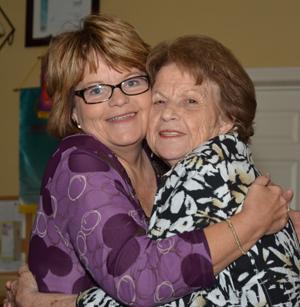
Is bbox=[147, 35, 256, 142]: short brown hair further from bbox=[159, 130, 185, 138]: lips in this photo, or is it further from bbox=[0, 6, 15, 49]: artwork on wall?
bbox=[0, 6, 15, 49]: artwork on wall

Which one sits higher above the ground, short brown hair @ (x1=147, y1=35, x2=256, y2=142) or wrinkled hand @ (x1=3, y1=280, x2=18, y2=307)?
short brown hair @ (x1=147, y1=35, x2=256, y2=142)

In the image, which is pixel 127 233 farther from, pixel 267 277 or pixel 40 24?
pixel 40 24

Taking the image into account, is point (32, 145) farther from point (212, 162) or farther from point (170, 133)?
point (212, 162)

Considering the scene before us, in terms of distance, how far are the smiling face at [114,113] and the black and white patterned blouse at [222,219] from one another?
1.28 ft

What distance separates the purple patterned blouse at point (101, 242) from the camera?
1.33m

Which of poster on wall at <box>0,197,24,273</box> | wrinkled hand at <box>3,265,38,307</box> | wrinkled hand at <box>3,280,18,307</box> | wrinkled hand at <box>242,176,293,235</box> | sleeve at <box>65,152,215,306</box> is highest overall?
wrinkled hand at <box>242,176,293,235</box>

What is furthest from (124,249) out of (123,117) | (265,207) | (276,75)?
(276,75)

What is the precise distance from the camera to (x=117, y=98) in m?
1.76

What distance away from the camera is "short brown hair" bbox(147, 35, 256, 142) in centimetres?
162

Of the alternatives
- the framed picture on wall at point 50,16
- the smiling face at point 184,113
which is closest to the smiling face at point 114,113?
the smiling face at point 184,113

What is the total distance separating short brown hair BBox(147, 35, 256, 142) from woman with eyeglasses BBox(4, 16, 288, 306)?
189 millimetres

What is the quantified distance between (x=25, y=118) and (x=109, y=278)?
2.62 meters

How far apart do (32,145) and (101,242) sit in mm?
2542

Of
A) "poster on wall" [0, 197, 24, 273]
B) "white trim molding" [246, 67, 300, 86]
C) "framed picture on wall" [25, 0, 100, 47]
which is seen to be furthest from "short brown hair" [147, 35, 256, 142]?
"poster on wall" [0, 197, 24, 273]
